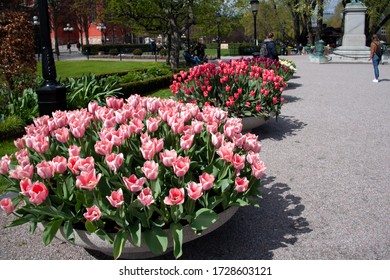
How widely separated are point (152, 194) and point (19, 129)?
19.7 feet

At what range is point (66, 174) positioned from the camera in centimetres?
332

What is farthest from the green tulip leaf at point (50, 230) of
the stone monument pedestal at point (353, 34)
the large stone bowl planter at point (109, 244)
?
the stone monument pedestal at point (353, 34)

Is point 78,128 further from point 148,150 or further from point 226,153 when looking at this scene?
point 226,153

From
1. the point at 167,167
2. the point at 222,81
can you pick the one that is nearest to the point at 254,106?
the point at 222,81

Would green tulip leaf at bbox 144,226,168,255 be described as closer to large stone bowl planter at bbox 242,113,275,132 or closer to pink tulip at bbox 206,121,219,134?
pink tulip at bbox 206,121,219,134

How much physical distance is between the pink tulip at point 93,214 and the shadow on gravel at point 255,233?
36.9 inches

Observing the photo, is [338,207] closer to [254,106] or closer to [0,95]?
[254,106]

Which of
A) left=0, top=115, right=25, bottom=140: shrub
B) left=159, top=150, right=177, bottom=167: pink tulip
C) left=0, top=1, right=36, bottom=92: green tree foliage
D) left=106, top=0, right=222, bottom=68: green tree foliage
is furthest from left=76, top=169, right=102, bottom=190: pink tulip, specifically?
left=106, top=0, right=222, bottom=68: green tree foliage

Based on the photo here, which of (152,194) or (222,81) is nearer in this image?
(152,194)

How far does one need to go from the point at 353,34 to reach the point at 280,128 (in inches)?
1016

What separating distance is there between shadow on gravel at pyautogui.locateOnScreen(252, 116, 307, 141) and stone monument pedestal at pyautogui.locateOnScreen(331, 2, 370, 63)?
23.4 m

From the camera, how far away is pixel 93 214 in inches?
107

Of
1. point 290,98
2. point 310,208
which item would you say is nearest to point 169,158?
point 310,208

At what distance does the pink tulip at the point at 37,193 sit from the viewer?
2.63 meters
